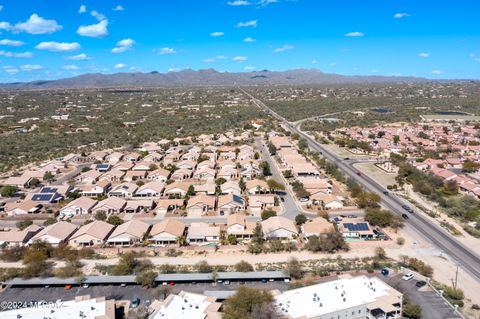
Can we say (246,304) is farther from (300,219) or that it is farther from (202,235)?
(300,219)

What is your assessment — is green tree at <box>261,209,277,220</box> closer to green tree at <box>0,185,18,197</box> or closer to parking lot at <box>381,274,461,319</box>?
parking lot at <box>381,274,461,319</box>

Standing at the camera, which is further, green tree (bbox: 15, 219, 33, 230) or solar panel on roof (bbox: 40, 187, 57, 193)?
solar panel on roof (bbox: 40, 187, 57, 193)

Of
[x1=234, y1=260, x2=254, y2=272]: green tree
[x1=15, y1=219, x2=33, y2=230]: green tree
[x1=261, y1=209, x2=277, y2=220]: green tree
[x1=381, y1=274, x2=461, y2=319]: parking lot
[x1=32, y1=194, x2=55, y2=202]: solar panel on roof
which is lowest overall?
[x1=381, y1=274, x2=461, y2=319]: parking lot

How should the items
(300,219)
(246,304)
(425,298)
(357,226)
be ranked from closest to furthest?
(246,304)
(425,298)
(357,226)
(300,219)

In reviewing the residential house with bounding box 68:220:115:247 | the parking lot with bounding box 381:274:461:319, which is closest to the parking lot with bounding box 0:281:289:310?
the residential house with bounding box 68:220:115:247

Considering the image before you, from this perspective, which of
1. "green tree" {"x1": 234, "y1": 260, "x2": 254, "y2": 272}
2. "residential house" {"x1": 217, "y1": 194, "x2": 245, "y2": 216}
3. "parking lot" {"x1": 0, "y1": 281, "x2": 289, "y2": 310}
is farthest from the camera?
"residential house" {"x1": 217, "y1": 194, "x2": 245, "y2": 216}

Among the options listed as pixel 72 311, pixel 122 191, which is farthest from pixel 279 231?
pixel 122 191

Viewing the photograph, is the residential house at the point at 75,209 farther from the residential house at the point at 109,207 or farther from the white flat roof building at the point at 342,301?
the white flat roof building at the point at 342,301
